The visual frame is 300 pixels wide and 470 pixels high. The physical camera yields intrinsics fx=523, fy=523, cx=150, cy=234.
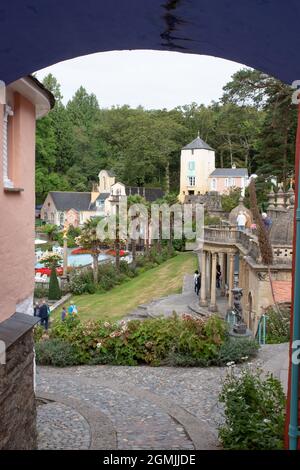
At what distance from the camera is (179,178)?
70.8m

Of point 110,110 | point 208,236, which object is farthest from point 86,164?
point 208,236

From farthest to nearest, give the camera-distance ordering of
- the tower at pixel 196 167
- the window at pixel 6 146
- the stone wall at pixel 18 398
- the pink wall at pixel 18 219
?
the tower at pixel 196 167 < the window at pixel 6 146 < the pink wall at pixel 18 219 < the stone wall at pixel 18 398

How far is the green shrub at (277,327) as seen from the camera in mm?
16297

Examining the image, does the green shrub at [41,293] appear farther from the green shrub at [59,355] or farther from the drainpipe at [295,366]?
the drainpipe at [295,366]

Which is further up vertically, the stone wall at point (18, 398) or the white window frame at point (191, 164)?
the white window frame at point (191, 164)

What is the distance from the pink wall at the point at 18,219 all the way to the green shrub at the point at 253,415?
319 centimetres

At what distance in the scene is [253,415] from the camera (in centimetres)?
687

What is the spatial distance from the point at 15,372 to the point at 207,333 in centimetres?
835

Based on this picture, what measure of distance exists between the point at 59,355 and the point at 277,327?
7.54 metres

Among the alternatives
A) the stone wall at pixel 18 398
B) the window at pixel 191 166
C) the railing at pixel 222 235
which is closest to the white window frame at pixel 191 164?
the window at pixel 191 166

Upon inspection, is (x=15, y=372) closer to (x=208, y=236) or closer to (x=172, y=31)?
(x=172, y=31)

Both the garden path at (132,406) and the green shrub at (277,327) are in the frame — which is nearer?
the garden path at (132,406)

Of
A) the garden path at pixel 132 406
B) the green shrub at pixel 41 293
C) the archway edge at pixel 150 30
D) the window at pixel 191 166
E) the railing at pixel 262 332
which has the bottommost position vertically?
the green shrub at pixel 41 293
